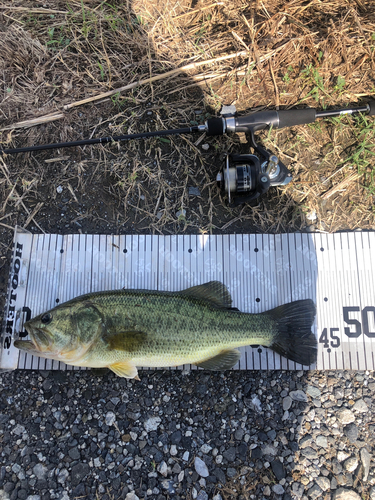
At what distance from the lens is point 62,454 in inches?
130

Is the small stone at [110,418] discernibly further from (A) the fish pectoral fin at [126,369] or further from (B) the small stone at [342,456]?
(B) the small stone at [342,456]

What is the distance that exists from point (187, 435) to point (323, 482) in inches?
58.8

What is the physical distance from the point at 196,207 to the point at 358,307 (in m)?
2.23

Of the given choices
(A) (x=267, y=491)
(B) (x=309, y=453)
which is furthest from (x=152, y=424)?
(B) (x=309, y=453)

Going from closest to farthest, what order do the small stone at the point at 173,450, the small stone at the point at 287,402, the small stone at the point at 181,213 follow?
1. the small stone at the point at 173,450
2. the small stone at the point at 287,402
3. the small stone at the point at 181,213

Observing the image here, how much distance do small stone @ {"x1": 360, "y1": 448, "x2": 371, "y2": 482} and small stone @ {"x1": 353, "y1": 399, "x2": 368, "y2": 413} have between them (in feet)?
1.25

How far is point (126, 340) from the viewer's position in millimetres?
2945

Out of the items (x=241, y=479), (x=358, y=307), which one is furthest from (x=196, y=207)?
(x=241, y=479)

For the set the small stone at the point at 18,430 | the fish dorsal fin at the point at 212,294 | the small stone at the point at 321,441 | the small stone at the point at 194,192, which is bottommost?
the small stone at the point at 321,441

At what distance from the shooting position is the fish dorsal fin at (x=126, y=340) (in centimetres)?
294

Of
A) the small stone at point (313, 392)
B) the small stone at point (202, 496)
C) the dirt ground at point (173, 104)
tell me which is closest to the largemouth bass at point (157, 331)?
the small stone at point (313, 392)

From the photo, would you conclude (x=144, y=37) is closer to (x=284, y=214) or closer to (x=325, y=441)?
(x=284, y=214)

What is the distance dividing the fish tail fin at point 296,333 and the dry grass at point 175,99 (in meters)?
1.04

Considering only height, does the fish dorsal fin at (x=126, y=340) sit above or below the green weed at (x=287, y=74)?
below
